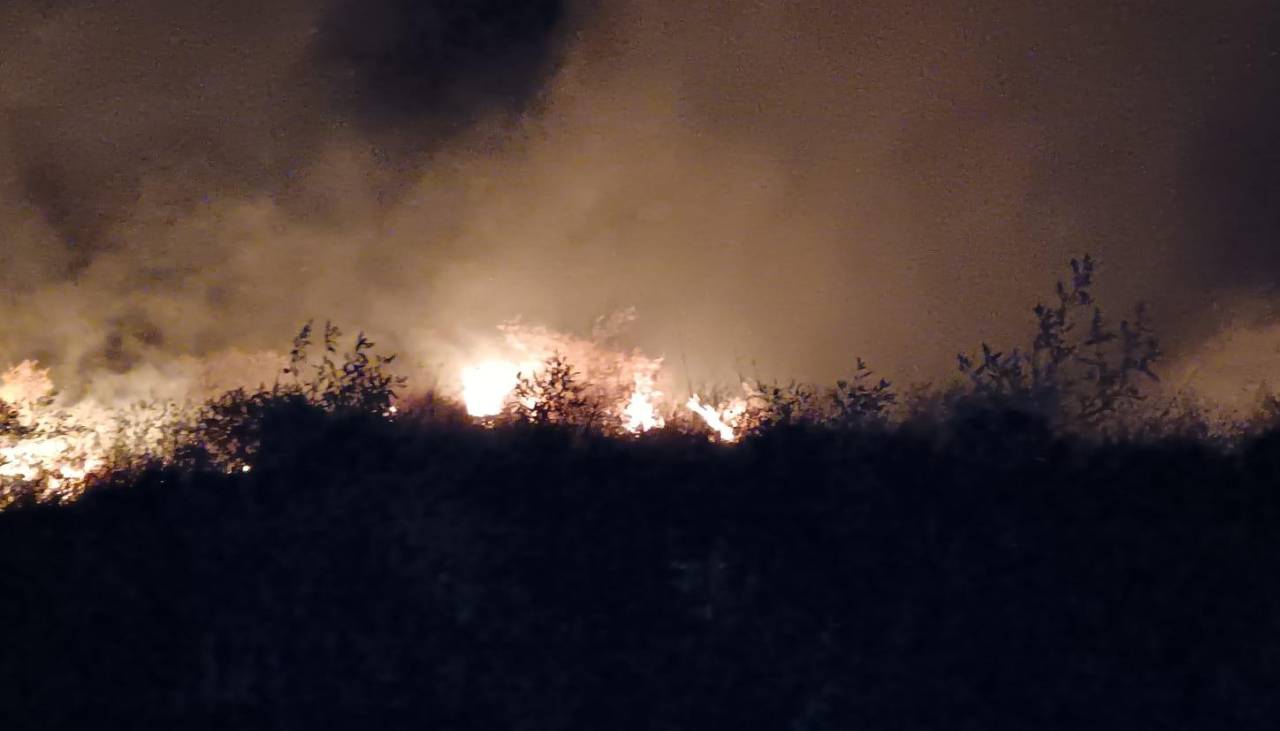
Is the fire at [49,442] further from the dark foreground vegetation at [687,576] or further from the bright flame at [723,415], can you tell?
the bright flame at [723,415]

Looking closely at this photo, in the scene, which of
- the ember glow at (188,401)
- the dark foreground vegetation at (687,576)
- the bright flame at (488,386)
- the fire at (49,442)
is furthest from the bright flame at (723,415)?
the fire at (49,442)

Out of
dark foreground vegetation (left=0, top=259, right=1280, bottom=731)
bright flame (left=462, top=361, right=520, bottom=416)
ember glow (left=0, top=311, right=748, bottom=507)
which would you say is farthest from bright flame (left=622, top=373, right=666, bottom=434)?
bright flame (left=462, top=361, right=520, bottom=416)

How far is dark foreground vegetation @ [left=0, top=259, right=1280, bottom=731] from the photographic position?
5516 millimetres

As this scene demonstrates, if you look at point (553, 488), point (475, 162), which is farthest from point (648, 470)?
point (475, 162)

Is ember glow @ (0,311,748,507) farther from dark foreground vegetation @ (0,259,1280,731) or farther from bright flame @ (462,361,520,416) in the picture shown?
dark foreground vegetation @ (0,259,1280,731)

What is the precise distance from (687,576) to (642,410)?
1.37 m

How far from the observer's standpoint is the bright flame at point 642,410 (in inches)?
260

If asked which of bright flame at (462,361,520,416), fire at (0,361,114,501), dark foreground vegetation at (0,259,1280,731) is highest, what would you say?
bright flame at (462,361,520,416)

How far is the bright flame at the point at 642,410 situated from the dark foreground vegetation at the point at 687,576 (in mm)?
229

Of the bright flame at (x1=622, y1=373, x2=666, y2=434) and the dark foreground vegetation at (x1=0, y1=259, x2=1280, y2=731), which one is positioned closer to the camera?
the dark foreground vegetation at (x1=0, y1=259, x2=1280, y2=731)

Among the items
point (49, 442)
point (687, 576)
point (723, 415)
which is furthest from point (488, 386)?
point (49, 442)

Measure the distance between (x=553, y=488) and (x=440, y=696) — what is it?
4.26 feet

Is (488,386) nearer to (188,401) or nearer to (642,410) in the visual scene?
(642,410)

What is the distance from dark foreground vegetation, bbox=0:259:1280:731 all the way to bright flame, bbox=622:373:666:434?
0.23 meters
